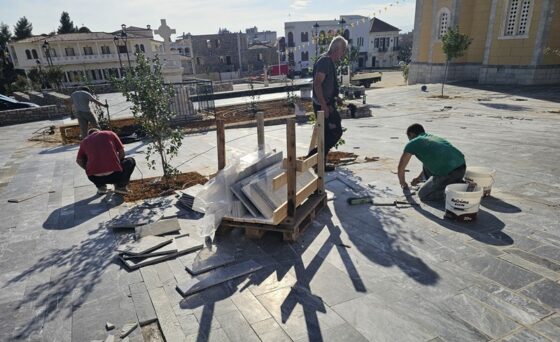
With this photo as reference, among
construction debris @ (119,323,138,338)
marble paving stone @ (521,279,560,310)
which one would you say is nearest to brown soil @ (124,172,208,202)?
construction debris @ (119,323,138,338)

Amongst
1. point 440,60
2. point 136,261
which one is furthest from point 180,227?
point 440,60

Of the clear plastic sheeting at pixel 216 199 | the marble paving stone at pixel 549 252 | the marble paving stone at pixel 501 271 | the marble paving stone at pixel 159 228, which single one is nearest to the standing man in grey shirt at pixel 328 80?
the clear plastic sheeting at pixel 216 199

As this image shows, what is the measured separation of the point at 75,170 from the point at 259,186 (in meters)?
5.61

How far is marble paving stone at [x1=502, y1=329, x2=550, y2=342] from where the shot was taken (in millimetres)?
2572

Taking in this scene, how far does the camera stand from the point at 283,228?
4.02 metres

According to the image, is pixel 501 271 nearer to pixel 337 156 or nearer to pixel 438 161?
pixel 438 161

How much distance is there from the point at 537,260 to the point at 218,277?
340cm

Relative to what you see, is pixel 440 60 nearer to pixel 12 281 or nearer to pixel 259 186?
pixel 259 186

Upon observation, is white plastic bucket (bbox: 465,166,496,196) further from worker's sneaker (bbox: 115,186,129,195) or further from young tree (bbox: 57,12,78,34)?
young tree (bbox: 57,12,78,34)

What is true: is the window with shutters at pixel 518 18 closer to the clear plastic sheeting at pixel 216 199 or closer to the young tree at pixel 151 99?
the young tree at pixel 151 99

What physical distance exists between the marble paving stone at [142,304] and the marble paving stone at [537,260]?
3.84 meters

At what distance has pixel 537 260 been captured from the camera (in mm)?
3564

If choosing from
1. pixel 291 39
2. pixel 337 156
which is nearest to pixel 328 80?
pixel 337 156

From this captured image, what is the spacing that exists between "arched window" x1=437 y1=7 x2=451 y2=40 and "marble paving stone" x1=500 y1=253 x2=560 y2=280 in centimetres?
2915
